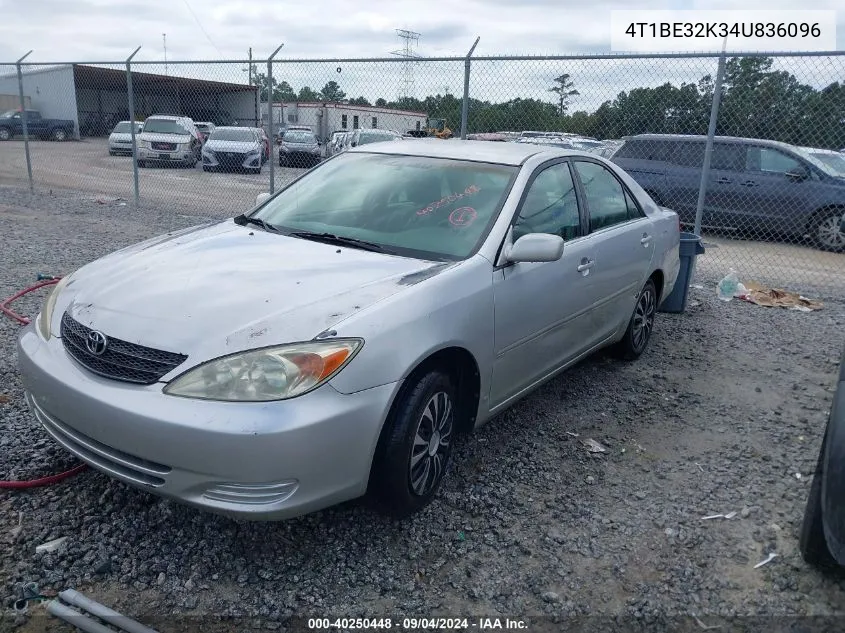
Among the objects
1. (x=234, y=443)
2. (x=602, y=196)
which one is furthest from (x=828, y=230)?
(x=234, y=443)

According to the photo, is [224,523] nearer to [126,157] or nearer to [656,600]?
[656,600]

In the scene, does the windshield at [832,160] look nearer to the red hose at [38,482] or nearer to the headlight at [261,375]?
the headlight at [261,375]

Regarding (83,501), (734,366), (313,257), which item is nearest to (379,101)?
(734,366)

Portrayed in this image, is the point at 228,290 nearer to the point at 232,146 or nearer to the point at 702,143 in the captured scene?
the point at 702,143

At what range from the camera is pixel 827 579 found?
111 inches

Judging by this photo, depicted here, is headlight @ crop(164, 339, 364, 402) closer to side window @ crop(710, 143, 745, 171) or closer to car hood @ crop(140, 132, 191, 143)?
side window @ crop(710, 143, 745, 171)

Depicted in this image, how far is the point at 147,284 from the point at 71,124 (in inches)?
1055

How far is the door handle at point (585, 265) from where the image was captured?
3.99 metres

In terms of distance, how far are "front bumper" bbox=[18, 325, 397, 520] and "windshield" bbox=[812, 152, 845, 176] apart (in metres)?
10.0

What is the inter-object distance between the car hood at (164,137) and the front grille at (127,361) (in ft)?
60.3

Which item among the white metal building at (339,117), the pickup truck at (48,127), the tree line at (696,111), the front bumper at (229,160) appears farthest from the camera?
the pickup truck at (48,127)

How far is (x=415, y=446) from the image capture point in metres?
2.94

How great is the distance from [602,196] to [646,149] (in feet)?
22.3

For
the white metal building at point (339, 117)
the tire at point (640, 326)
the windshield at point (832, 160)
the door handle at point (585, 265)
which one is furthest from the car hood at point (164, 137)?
the door handle at point (585, 265)
